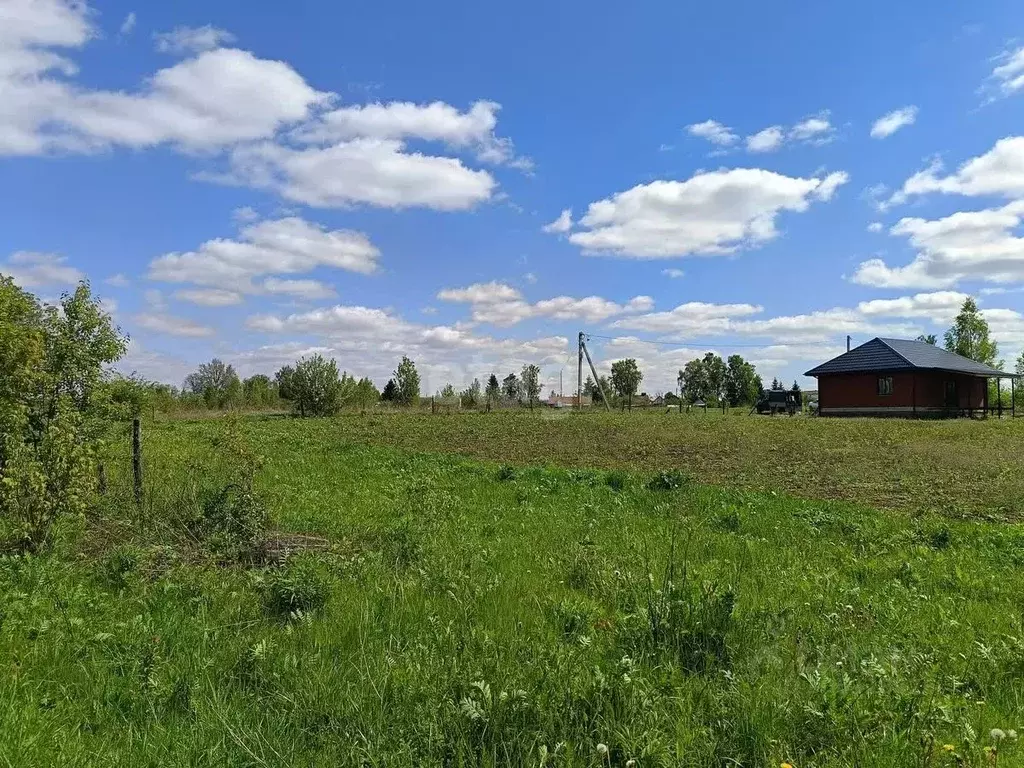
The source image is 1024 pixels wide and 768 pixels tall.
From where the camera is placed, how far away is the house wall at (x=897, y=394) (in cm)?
3684

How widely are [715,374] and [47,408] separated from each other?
8601cm

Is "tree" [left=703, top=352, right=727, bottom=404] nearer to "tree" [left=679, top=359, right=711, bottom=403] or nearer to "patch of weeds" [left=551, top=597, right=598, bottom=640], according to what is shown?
"tree" [left=679, top=359, right=711, bottom=403]

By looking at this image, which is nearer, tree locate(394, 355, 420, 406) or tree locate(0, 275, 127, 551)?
tree locate(0, 275, 127, 551)

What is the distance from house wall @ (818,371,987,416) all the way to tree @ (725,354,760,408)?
125 ft

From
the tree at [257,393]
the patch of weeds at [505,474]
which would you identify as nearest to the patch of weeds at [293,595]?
the patch of weeds at [505,474]

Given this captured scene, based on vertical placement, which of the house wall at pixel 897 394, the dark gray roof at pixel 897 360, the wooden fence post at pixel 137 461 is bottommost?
the wooden fence post at pixel 137 461

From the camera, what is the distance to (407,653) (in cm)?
377

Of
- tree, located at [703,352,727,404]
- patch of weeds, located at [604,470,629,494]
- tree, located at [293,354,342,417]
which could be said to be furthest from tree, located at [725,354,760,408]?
patch of weeds, located at [604,470,629,494]

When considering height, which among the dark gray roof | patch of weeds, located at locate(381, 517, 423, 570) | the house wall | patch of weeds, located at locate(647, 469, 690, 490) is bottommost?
patch of weeds, located at locate(381, 517, 423, 570)

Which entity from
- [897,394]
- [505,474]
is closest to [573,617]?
[505,474]

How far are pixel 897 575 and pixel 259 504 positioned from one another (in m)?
6.66

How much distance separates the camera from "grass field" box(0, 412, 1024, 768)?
2.86 metres

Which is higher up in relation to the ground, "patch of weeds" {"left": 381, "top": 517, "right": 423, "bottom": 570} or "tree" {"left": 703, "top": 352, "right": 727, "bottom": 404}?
"tree" {"left": 703, "top": 352, "right": 727, "bottom": 404}

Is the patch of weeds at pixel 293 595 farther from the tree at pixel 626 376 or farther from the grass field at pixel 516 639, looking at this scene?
the tree at pixel 626 376
